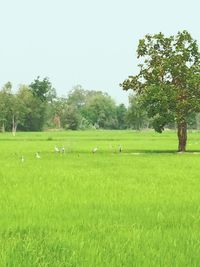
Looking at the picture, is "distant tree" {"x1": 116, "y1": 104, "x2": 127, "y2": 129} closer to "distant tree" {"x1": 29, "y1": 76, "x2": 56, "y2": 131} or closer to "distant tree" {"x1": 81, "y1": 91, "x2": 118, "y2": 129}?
"distant tree" {"x1": 81, "y1": 91, "x2": 118, "y2": 129}

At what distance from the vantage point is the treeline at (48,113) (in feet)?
381

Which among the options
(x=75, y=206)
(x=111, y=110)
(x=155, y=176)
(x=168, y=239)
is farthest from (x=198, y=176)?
(x=111, y=110)

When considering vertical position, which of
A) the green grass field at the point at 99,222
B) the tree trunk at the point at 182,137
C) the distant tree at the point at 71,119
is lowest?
the green grass field at the point at 99,222

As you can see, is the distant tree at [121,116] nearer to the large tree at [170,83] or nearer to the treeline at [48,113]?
the treeline at [48,113]

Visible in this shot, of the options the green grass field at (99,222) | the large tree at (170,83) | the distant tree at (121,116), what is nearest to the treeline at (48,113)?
the distant tree at (121,116)

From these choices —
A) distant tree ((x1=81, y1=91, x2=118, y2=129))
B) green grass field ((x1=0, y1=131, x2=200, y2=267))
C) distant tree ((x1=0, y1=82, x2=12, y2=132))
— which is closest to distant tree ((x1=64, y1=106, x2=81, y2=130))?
distant tree ((x1=81, y1=91, x2=118, y2=129))

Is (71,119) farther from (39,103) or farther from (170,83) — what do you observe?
(170,83)

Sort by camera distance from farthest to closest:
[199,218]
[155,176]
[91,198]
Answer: [155,176], [91,198], [199,218]

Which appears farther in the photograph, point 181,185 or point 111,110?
point 111,110

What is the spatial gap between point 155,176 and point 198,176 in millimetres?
1642

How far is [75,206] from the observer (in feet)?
40.2

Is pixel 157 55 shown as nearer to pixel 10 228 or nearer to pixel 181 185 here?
pixel 181 185

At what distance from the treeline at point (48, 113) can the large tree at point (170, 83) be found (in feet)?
173

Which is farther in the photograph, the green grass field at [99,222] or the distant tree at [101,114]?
the distant tree at [101,114]
